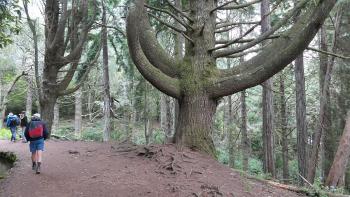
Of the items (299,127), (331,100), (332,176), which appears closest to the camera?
(332,176)

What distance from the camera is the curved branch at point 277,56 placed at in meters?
6.96

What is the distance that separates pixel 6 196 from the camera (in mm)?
6914

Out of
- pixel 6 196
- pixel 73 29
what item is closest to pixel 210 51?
pixel 6 196

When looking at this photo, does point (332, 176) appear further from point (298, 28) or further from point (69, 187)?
point (69, 187)

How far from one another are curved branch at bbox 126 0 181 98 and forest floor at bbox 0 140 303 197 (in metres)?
1.47

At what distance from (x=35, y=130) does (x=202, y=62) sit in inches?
179

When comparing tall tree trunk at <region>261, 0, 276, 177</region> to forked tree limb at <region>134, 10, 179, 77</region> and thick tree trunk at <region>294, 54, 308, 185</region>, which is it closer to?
thick tree trunk at <region>294, 54, 308, 185</region>

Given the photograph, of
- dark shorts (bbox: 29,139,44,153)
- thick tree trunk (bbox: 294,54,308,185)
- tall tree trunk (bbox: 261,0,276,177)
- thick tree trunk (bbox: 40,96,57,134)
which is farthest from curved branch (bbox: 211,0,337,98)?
thick tree trunk (bbox: 40,96,57,134)

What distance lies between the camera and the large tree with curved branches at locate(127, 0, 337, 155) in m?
7.55

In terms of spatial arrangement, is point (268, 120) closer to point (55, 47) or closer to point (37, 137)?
point (37, 137)

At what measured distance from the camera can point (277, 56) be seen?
24.7 ft

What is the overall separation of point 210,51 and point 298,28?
2340mm

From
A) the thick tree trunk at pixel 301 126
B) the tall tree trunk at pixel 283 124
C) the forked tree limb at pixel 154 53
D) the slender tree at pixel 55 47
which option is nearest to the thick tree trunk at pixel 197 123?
the forked tree limb at pixel 154 53

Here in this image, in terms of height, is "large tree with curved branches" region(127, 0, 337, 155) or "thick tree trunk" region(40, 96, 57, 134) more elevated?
"large tree with curved branches" region(127, 0, 337, 155)
